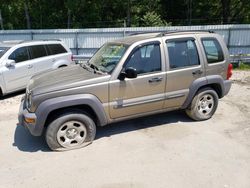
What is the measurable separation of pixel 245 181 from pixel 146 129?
6.93 feet

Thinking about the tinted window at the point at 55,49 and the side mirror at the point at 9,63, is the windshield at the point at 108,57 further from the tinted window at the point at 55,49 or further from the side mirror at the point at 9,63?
the tinted window at the point at 55,49

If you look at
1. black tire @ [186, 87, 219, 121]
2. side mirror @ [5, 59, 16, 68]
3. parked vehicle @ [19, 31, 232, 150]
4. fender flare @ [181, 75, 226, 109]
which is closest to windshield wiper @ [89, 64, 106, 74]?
parked vehicle @ [19, 31, 232, 150]

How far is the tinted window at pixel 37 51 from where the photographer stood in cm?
786

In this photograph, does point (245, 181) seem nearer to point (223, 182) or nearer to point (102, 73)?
point (223, 182)

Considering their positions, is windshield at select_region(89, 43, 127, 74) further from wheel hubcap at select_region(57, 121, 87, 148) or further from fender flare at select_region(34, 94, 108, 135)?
Result: wheel hubcap at select_region(57, 121, 87, 148)

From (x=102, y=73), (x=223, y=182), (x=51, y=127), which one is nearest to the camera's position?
(x=223, y=182)

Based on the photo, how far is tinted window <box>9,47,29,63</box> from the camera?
7412mm

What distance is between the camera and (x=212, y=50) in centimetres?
522

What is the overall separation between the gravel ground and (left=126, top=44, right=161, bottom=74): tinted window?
49.9 inches

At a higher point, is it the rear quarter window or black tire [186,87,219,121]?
the rear quarter window

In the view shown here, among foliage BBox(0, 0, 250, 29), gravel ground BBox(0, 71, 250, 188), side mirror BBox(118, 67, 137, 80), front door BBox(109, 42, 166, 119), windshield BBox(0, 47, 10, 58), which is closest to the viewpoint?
gravel ground BBox(0, 71, 250, 188)

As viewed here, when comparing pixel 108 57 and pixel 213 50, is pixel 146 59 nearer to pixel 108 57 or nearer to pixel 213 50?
pixel 108 57

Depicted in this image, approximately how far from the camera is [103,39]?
13680mm

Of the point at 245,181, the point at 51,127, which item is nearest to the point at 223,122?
the point at 245,181
